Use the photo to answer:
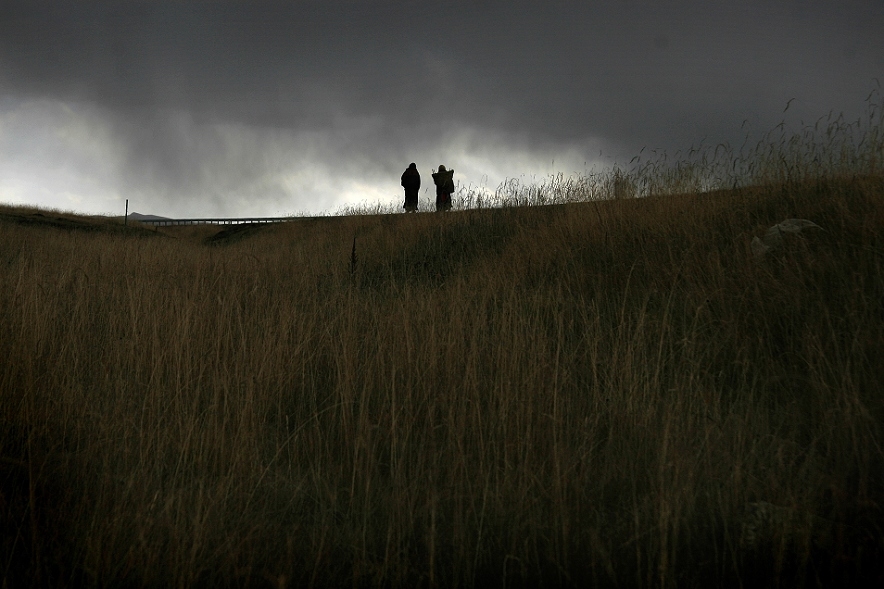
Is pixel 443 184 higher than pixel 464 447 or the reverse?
higher

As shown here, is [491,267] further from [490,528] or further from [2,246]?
[2,246]

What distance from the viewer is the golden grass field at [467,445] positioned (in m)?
2.04

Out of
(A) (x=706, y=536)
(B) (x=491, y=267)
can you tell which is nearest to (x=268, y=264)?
(B) (x=491, y=267)

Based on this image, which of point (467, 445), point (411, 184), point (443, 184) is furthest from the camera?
point (411, 184)

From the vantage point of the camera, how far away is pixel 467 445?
2844 mm

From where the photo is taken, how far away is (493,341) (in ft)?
13.2

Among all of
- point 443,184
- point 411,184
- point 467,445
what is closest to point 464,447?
point 467,445

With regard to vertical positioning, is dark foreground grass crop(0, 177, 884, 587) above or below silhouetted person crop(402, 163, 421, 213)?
→ below

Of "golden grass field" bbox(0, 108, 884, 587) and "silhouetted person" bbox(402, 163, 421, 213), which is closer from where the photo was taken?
"golden grass field" bbox(0, 108, 884, 587)

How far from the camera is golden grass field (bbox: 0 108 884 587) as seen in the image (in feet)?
6.69

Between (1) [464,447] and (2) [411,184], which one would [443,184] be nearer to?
(2) [411,184]

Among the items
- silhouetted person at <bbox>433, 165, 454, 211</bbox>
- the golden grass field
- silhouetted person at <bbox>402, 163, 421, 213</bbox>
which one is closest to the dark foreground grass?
the golden grass field

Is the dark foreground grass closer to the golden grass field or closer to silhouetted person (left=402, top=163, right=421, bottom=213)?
the golden grass field

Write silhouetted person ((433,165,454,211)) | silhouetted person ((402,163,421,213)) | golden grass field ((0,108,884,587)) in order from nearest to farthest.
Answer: golden grass field ((0,108,884,587)), silhouetted person ((433,165,454,211)), silhouetted person ((402,163,421,213))
